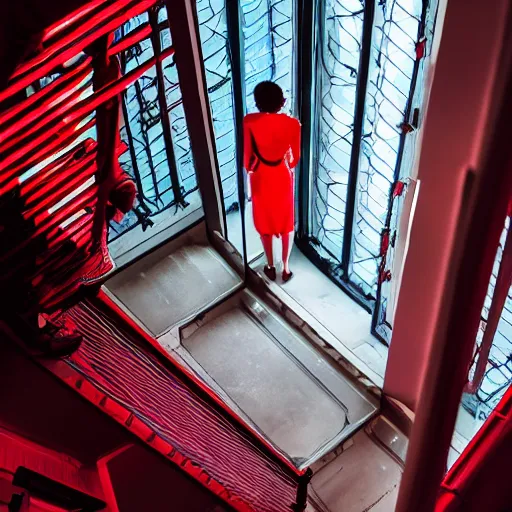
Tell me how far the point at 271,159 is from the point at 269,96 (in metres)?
0.26

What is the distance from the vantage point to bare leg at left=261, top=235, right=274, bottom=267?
2.76 m

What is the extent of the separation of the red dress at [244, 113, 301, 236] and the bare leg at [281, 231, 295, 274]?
6 cm

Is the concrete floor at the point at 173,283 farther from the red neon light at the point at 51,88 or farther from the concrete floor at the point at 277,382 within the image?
the red neon light at the point at 51,88

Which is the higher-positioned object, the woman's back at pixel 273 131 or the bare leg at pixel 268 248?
the bare leg at pixel 268 248

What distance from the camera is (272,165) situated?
7.90 ft

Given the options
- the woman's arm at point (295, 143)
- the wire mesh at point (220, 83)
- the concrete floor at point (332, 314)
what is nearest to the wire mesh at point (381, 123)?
the concrete floor at point (332, 314)

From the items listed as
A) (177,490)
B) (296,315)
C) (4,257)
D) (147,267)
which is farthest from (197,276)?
(4,257)

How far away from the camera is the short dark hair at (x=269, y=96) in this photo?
218cm

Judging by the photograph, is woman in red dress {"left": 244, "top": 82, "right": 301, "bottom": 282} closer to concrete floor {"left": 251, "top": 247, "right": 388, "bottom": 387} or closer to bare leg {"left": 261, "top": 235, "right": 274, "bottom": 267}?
bare leg {"left": 261, "top": 235, "right": 274, "bottom": 267}

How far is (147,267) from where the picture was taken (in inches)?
119

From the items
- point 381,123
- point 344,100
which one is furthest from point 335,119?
point 381,123

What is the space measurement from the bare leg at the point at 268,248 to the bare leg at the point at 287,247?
2.1 inches

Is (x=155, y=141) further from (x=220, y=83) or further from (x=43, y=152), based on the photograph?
(x=43, y=152)

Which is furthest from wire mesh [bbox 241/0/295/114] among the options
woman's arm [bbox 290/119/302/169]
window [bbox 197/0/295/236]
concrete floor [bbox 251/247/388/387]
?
concrete floor [bbox 251/247/388/387]
